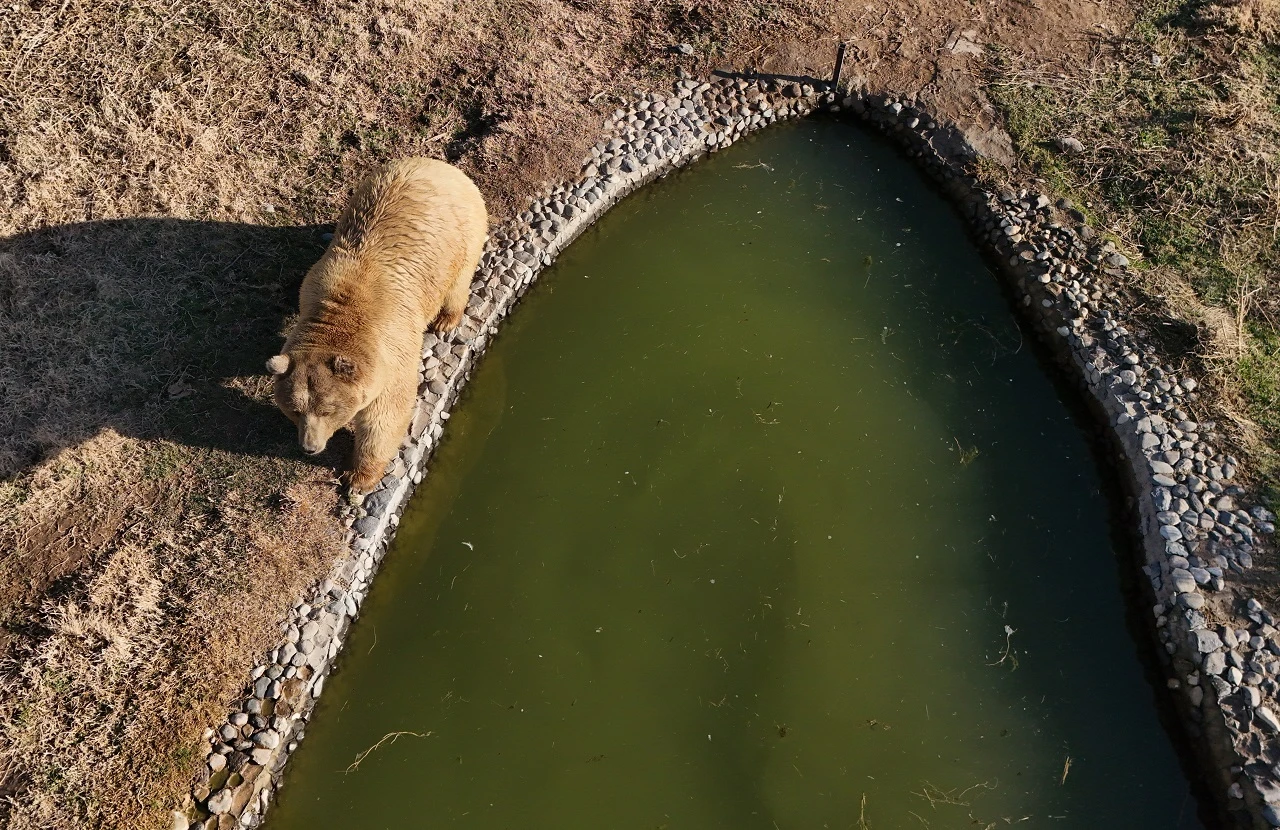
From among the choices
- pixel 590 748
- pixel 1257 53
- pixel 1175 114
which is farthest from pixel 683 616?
pixel 1257 53

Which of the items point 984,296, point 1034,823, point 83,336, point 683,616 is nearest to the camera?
point 1034,823

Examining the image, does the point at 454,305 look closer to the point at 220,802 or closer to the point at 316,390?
the point at 316,390

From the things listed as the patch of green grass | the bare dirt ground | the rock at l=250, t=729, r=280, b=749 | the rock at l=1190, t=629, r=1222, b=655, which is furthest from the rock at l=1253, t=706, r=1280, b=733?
the patch of green grass

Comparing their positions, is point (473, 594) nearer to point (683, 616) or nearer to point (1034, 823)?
point (683, 616)

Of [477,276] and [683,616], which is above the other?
[477,276]

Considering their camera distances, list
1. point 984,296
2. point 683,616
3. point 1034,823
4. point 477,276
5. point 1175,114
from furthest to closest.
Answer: point 1175,114
point 984,296
point 477,276
point 683,616
point 1034,823

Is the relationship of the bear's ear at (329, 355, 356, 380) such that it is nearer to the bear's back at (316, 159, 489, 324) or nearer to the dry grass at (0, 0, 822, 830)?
the bear's back at (316, 159, 489, 324)
